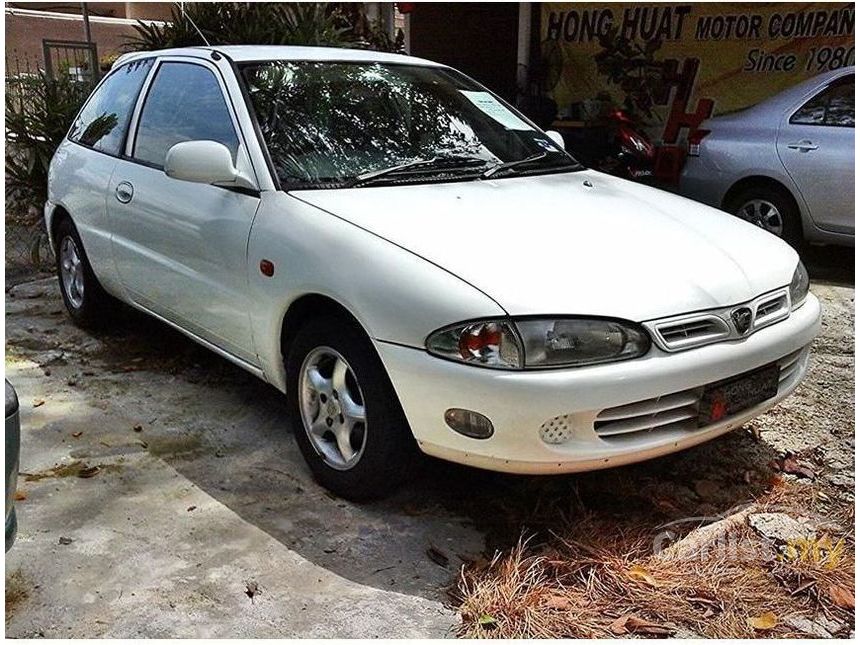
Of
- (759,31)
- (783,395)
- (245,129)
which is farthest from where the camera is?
(759,31)

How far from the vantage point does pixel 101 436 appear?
152 inches

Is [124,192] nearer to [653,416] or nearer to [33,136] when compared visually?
[653,416]

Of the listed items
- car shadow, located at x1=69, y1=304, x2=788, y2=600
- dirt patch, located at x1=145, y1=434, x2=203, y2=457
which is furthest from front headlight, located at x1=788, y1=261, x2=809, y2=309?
dirt patch, located at x1=145, y1=434, x2=203, y2=457

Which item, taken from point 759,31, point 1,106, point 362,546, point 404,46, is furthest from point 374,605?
point 404,46

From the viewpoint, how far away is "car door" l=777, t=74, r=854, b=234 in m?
6.39

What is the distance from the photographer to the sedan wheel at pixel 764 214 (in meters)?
6.82

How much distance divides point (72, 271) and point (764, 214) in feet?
17.2

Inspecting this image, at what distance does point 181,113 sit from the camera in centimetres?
411

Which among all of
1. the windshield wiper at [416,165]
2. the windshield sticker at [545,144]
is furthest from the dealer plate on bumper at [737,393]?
the windshield sticker at [545,144]

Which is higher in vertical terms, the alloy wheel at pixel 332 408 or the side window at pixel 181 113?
the side window at pixel 181 113

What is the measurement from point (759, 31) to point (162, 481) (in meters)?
9.11

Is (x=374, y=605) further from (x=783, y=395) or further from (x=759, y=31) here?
(x=759, y=31)

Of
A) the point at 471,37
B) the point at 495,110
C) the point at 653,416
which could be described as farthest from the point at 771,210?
the point at 471,37

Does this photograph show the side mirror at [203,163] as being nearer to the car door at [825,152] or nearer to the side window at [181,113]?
the side window at [181,113]
